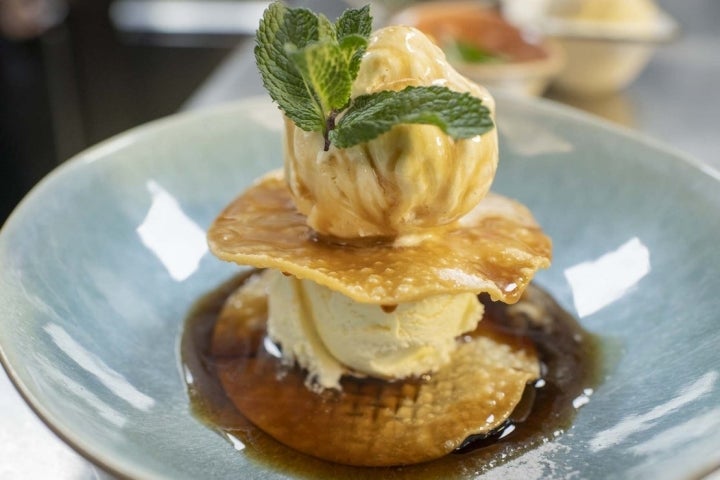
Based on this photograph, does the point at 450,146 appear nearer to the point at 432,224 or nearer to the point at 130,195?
the point at 432,224

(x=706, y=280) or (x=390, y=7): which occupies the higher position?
(x=706, y=280)

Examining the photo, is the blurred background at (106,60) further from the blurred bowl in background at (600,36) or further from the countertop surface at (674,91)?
the blurred bowl in background at (600,36)

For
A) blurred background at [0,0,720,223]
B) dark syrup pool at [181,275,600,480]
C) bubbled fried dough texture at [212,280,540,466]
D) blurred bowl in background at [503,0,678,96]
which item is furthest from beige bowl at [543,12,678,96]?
bubbled fried dough texture at [212,280,540,466]

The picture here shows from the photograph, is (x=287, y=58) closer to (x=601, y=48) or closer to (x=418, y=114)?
(x=418, y=114)

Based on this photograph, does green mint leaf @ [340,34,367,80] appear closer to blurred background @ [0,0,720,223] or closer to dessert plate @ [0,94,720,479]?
dessert plate @ [0,94,720,479]

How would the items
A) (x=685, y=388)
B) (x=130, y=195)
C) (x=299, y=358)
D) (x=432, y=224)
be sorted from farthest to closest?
(x=130, y=195) < (x=299, y=358) < (x=432, y=224) < (x=685, y=388)

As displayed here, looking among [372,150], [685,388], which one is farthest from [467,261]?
[685,388]
